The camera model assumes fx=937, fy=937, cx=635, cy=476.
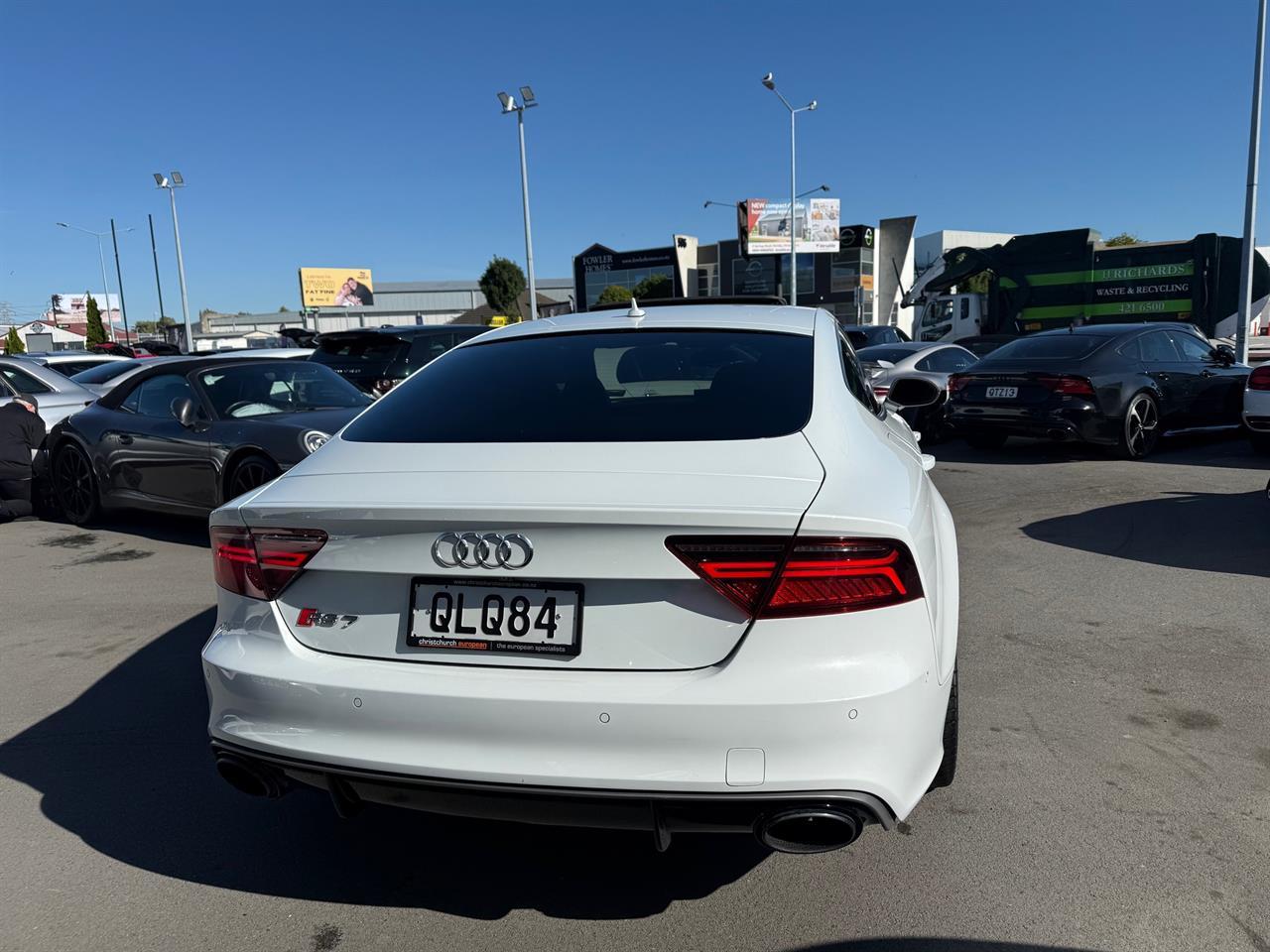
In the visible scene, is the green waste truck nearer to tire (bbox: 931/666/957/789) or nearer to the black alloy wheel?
the black alloy wheel

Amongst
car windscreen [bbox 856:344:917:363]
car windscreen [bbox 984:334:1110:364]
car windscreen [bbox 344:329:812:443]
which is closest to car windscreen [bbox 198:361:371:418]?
car windscreen [bbox 344:329:812:443]

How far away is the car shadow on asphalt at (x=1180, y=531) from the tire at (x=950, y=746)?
3572mm

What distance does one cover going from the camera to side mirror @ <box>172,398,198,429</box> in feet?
22.2

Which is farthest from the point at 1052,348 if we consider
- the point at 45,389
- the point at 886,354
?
the point at 45,389

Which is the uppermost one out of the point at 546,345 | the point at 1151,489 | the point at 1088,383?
the point at 546,345

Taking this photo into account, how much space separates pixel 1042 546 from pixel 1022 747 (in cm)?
326

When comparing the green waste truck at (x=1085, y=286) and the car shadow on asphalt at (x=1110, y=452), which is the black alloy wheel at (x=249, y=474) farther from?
the green waste truck at (x=1085, y=286)

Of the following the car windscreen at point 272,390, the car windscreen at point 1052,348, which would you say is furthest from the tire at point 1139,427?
the car windscreen at point 272,390

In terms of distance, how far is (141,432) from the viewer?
23.6 ft

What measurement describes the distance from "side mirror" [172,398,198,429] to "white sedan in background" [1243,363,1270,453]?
29.8 ft

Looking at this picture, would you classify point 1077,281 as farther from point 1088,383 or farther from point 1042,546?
point 1042,546

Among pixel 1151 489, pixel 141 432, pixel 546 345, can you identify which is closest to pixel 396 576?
pixel 546 345

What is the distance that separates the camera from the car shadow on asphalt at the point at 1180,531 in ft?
→ 18.8

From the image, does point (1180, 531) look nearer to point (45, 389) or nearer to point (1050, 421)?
point (1050, 421)
